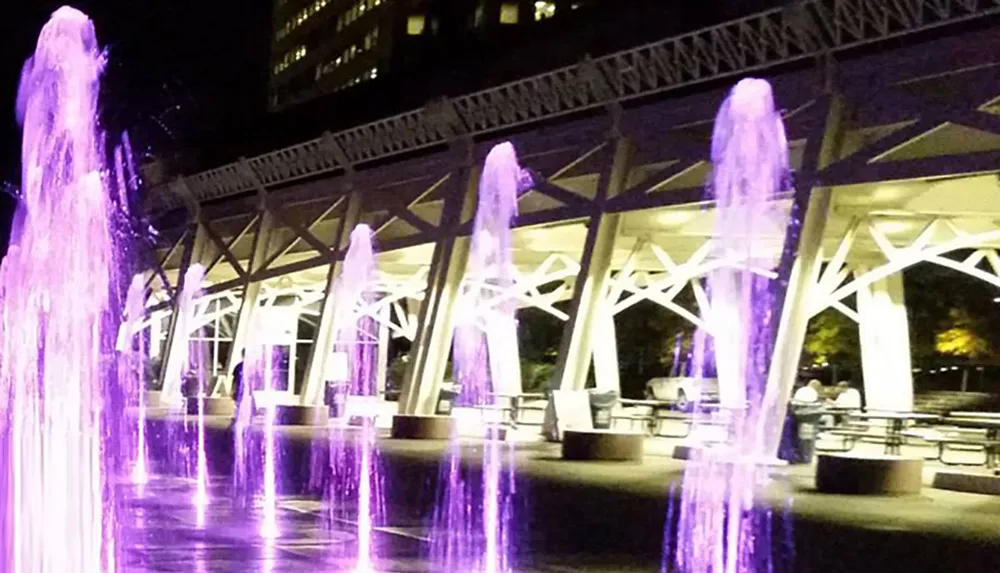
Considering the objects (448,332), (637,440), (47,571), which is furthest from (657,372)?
(47,571)

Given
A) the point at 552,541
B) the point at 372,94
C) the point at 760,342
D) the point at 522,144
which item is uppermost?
the point at 372,94

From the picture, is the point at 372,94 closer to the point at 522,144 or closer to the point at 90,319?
the point at 522,144

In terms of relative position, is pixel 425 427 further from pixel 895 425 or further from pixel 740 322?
pixel 895 425

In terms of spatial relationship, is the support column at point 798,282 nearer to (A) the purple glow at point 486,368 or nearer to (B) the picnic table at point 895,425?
(B) the picnic table at point 895,425

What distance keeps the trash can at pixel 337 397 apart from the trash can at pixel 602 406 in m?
8.99

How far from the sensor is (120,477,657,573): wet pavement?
941cm

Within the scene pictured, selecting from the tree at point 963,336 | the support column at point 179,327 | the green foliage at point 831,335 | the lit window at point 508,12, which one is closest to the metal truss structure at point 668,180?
the tree at point 963,336

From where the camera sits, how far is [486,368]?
38.7 metres

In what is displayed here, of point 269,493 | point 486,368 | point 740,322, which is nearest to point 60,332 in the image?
point 269,493

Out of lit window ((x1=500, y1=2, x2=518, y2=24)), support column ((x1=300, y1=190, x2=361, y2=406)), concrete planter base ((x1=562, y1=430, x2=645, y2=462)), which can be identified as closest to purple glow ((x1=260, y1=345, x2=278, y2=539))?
support column ((x1=300, y1=190, x2=361, y2=406))

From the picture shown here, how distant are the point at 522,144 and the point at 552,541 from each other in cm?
1426

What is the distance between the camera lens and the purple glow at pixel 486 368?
35.6ft

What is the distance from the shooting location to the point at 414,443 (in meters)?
23.3

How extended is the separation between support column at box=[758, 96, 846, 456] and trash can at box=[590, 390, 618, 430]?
4544 millimetres
